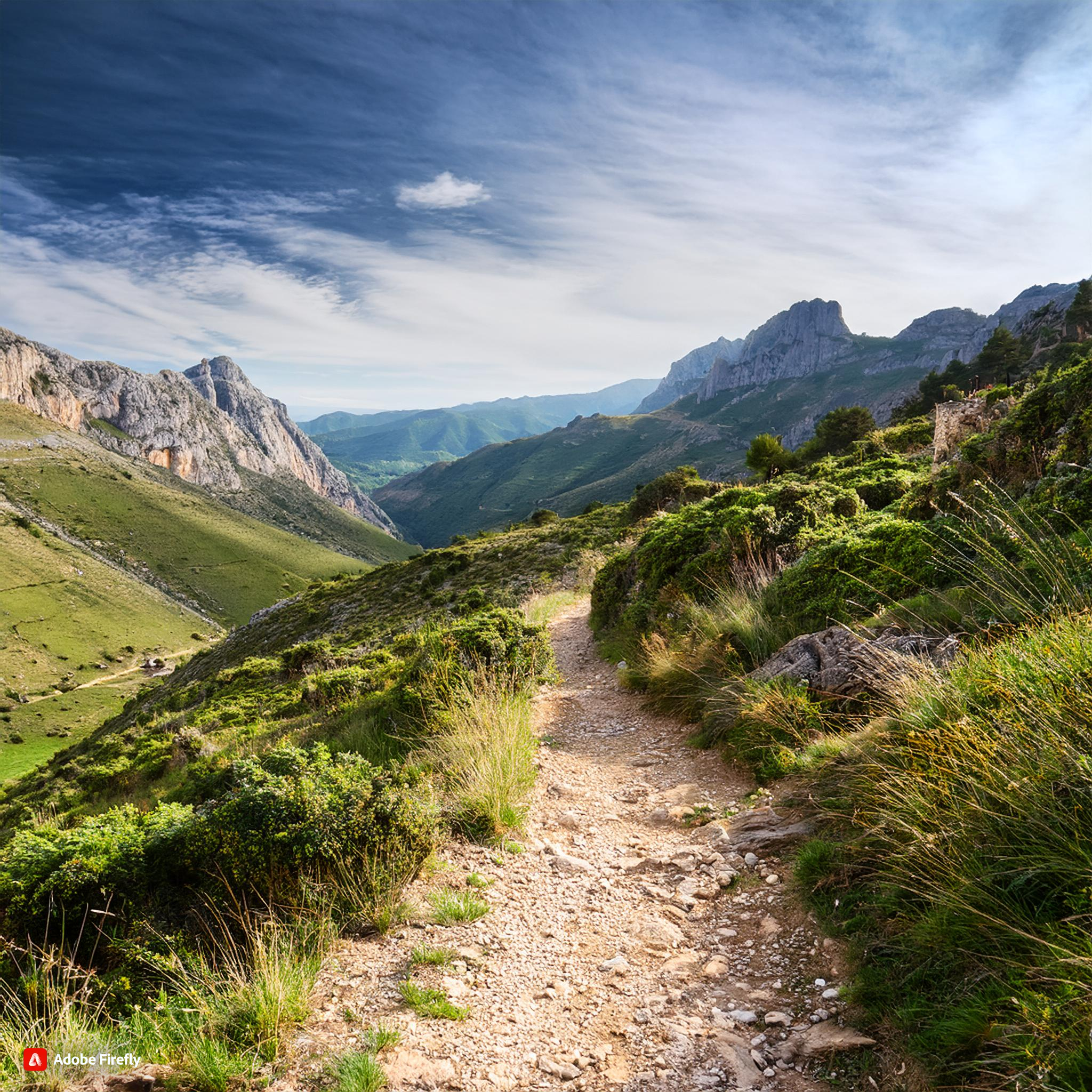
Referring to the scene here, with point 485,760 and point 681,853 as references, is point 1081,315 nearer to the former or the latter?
point 681,853

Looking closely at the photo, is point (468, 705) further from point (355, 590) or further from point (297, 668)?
point (355, 590)

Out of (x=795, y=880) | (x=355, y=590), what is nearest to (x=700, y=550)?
(x=795, y=880)

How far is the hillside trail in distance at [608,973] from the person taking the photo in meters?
2.84

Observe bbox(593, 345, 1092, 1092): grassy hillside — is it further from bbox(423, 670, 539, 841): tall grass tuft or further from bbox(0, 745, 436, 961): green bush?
bbox(0, 745, 436, 961): green bush

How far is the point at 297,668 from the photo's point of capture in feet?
72.8

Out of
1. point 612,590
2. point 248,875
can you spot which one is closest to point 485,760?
point 248,875

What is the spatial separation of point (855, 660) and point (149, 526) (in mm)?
154997

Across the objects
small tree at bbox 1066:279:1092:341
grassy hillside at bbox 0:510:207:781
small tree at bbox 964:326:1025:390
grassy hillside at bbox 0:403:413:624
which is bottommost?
grassy hillside at bbox 0:510:207:781

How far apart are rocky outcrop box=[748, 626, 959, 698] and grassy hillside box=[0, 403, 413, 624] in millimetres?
129444

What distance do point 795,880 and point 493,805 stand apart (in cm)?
246

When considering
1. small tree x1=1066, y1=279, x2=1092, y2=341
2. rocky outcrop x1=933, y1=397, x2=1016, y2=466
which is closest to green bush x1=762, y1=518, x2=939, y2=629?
rocky outcrop x1=933, y1=397, x2=1016, y2=466

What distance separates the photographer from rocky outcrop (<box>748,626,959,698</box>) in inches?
187

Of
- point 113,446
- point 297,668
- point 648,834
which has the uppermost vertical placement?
point 113,446

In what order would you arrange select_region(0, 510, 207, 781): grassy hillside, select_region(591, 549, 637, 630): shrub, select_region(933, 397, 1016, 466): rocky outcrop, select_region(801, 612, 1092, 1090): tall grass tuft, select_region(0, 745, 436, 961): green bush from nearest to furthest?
select_region(801, 612, 1092, 1090): tall grass tuft
select_region(0, 745, 436, 961): green bush
select_region(933, 397, 1016, 466): rocky outcrop
select_region(591, 549, 637, 630): shrub
select_region(0, 510, 207, 781): grassy hillside
